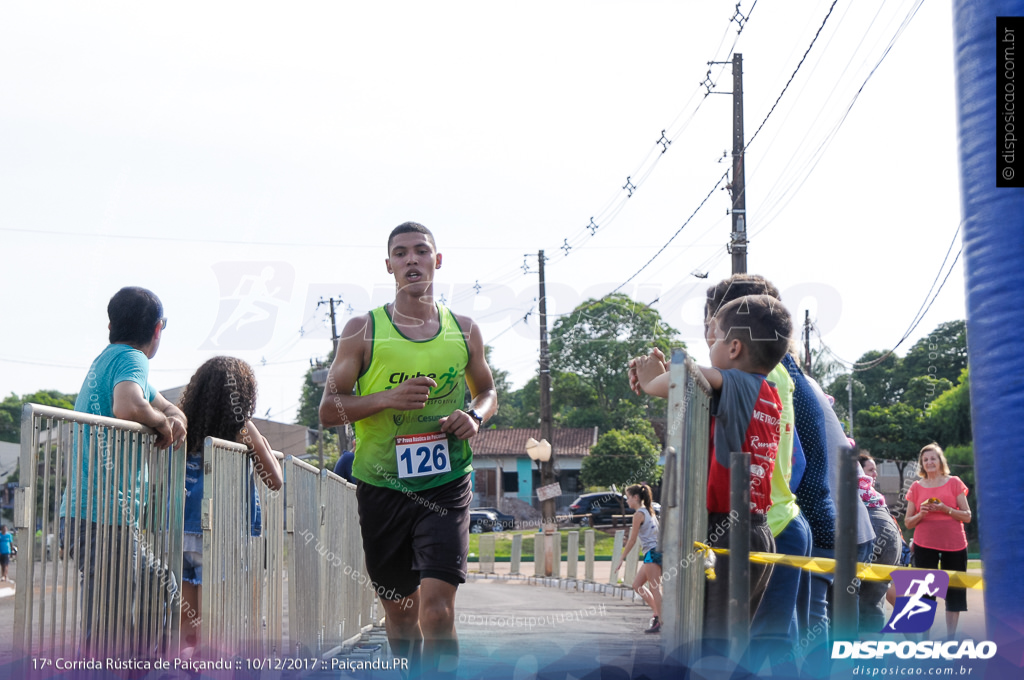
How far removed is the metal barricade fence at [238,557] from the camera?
4.69 metres

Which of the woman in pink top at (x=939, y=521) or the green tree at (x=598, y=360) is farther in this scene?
the green tree at (x=598, y=360)

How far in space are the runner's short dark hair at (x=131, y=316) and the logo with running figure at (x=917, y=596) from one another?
3.18 metres

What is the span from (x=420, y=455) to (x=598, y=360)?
2779 inches

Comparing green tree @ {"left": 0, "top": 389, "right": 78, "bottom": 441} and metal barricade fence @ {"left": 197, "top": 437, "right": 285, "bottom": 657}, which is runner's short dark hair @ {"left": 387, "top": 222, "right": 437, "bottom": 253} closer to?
metal barricade fence @ {"left": 197, "top": 437, "right": 285, "bottom": 657}

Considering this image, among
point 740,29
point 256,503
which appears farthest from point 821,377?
point 256,503

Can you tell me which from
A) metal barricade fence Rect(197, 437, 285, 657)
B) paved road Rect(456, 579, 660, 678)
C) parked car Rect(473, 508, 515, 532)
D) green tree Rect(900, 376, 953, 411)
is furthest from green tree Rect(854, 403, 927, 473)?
metal barricade fence Rect(197, 437, 285, 657)

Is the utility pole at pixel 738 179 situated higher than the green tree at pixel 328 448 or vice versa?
the utility pole at pixel 738 179

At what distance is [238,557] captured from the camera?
526 cm

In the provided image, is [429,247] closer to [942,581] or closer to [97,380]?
[97,380]

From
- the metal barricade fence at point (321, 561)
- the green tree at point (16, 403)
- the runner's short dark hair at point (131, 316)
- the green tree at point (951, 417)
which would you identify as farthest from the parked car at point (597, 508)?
the runner's short dark hair at point (131, 316)

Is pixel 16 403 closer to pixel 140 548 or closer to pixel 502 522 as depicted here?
pixel 502 522

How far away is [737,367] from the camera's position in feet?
13.9

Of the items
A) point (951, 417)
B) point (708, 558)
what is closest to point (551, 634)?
point (708, 558)

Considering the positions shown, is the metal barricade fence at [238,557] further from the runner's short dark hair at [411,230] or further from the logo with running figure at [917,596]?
the logo with running figure at [917,596]
